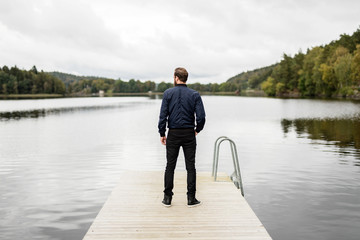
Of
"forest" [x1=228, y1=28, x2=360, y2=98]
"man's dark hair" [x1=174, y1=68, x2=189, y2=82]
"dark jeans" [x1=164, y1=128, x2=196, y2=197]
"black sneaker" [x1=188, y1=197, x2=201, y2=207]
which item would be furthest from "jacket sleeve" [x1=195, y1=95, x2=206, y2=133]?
"forest" [x1=228, y1=28, x2=360, y2=98]

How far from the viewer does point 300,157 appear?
15.7 metres

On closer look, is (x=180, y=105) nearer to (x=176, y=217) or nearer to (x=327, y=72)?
(x=176, y=217)

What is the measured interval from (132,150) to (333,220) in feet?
40.3

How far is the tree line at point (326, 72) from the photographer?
3553 inches

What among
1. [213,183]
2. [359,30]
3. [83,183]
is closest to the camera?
[213,183]

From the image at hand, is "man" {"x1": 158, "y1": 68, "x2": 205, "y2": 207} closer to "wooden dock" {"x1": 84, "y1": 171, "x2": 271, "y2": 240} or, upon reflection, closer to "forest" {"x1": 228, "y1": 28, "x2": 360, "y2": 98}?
"wooden dock" {"x1": 84, "y1": 171, "x2": 271, "y2": 240}

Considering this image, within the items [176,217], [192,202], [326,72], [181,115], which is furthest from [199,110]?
[326,72]

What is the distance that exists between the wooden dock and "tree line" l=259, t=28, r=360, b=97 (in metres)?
88.7

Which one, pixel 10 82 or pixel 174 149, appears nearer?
pixel 174 149

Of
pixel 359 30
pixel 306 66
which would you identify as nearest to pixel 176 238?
pixel 359 30

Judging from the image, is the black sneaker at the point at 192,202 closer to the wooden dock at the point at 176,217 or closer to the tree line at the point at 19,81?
the wooden dock at the point at 176,217

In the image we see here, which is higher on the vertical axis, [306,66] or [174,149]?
[306,66]

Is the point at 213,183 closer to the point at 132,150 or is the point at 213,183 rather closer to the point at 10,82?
the point at 132,150

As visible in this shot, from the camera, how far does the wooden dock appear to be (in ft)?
17.1
